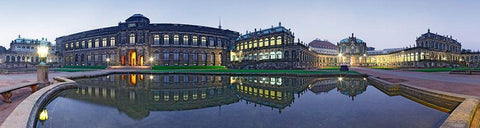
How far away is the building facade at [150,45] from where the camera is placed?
47750 millimetres

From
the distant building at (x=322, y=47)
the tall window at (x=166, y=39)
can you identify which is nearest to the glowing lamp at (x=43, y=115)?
the tall window at (x=166, y=39)

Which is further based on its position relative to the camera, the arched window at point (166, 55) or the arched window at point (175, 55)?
the arched window at point (175, 55)

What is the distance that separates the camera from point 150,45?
1909 inches

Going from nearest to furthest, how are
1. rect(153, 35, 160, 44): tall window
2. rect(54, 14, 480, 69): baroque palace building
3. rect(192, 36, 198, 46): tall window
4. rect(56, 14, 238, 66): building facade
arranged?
rect(54, 14, 480, 69): baroque palace building, rect(56, 14, 238, 66): building facade, rect(153, 35, 160, 44): tall window, rect(192, 36, 198, 46): tall window

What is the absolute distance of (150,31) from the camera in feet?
159

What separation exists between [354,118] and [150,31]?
4918 centimetres

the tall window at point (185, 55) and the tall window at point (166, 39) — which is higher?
the tall window at point (166, 39)

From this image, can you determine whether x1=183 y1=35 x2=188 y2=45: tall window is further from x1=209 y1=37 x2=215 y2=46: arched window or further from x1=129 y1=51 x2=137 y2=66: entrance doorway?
x1=129 y1=51 x2=137 y2=66: entrance doorway

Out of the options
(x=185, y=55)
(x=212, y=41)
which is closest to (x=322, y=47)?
(x=212, y=41)

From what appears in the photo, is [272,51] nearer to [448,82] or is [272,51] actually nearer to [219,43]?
[219,43]

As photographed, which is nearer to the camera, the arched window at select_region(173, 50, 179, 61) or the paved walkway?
the paved walkway

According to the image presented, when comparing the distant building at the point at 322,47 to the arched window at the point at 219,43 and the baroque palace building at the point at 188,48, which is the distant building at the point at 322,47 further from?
the arched window at the point at 219,43

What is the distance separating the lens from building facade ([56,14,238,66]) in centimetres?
4775

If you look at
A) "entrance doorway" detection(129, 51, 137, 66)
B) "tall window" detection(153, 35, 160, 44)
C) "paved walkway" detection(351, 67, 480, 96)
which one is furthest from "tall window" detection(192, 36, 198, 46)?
"paved walkway" detection(351, 67, 480, 96)
